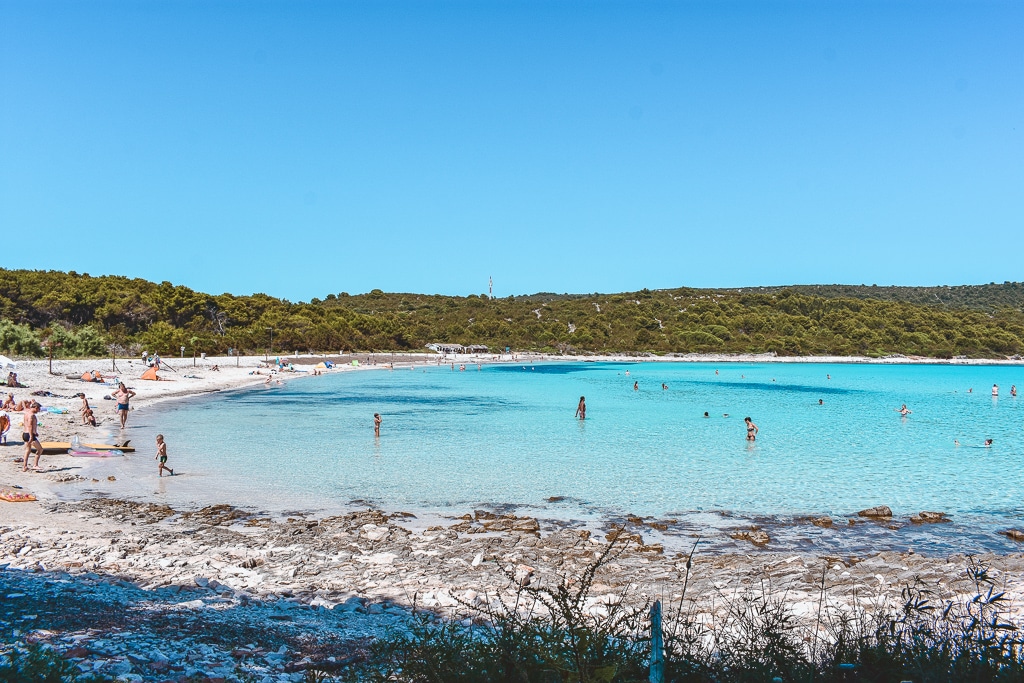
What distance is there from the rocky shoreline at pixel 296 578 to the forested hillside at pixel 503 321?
139 feet

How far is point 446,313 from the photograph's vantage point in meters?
122

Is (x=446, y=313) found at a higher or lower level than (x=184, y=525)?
higher

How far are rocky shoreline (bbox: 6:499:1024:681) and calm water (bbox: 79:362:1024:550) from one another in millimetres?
1645

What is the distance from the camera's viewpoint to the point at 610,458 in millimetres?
19516

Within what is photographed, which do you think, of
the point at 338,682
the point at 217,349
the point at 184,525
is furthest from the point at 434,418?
the point at 217,349

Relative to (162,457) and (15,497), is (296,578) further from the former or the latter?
(162,457)

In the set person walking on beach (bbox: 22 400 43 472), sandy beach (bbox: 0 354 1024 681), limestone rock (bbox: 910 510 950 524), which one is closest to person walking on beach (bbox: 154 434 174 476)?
sandy beach (bbox: 0 354 1024 681)

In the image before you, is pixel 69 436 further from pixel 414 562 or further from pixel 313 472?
pixel 414 562

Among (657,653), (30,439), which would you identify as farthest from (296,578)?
(30,439)

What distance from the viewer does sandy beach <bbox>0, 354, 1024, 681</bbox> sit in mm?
6184

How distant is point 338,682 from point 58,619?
3.30 metres

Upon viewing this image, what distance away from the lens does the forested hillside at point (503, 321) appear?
204ft

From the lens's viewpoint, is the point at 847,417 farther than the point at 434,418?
Yes

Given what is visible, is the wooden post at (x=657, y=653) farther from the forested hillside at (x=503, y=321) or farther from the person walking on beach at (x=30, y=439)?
the forested hillside at (x=503, y=321)
